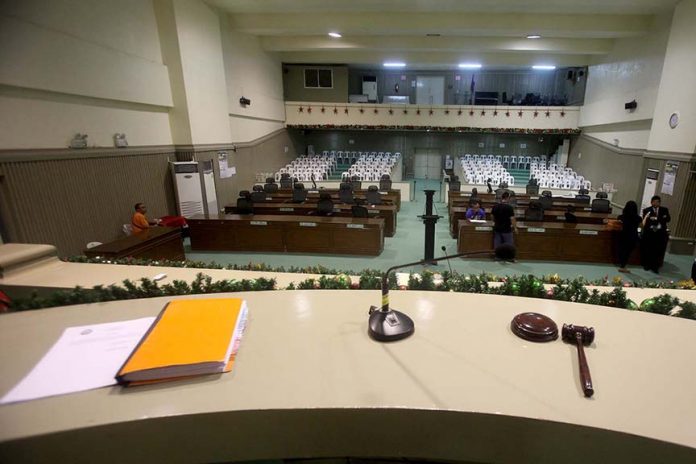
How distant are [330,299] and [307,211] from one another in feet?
23.3

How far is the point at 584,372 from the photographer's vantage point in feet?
3.73

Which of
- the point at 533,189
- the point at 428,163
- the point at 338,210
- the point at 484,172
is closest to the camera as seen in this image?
→ the point at 338,210

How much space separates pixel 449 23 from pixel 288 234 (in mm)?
8723

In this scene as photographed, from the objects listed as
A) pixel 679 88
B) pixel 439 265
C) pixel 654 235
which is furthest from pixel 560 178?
pixel 439 265

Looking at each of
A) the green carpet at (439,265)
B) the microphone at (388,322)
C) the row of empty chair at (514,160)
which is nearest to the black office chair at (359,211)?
the green carpet at (439,265)

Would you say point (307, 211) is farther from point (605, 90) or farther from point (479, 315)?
point (605, 90)

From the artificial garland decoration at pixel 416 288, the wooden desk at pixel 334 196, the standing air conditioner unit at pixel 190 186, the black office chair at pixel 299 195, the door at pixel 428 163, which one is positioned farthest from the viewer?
the door at pixel 428 163

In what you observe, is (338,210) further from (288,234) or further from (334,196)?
(334,196)

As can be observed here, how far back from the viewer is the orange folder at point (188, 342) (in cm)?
112

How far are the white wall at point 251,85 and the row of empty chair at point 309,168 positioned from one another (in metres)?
1.87

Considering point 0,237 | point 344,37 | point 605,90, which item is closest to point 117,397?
point 0,237

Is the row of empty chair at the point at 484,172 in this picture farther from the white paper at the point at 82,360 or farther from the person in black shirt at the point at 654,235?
the white paper at the point at 82,360

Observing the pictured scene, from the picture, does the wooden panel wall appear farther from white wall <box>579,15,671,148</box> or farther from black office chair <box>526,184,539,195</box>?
white wall <box>579,15,671,148</box>

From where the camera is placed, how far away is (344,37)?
517 inches
